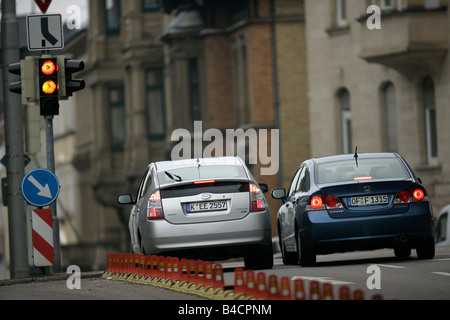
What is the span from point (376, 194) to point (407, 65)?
2060 cm

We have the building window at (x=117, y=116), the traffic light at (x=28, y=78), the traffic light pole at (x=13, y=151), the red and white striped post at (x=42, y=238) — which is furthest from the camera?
the building window at (x=117, y=116)

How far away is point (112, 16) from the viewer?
60500mm

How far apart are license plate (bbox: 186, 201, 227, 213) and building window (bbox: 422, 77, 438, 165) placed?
67.2 ft

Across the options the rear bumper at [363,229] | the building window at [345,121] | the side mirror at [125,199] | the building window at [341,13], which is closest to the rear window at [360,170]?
the rear bumper at [363,229]

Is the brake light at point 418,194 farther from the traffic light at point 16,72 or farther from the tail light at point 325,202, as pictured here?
the traffic light at point 16,72

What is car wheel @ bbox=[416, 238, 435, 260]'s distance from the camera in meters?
19.6

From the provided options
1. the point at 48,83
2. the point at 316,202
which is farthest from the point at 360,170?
the point at 48,83

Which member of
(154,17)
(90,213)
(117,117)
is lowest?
(90,213)

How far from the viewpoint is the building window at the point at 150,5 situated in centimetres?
5678

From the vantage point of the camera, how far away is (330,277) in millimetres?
16812

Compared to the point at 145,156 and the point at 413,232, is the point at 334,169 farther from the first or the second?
the point at 145,156

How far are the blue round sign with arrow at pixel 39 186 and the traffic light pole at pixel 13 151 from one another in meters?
2.33

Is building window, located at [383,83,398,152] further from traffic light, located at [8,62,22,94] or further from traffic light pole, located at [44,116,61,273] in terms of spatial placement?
traffic light, located at [8,62,22,94]

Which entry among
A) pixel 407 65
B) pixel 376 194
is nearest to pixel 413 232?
pixel 376 194
